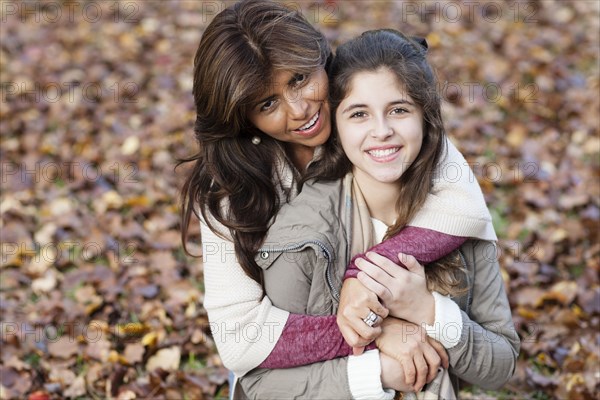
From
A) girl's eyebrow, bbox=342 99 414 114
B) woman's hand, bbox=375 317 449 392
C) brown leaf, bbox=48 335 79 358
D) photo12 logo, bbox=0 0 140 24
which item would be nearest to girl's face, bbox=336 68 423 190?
girl's eyebrow, bbox=342 99 414 114

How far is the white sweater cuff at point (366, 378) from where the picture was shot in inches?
88.7

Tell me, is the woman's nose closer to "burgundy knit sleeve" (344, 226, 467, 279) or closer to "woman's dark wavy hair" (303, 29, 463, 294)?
"woman's dark wavy hair" (303, 29, 463, 294)

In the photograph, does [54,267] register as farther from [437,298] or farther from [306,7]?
[306,7]

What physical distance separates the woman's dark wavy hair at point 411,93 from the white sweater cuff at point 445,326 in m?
0.05

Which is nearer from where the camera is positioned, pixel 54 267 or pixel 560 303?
pixel 560 303

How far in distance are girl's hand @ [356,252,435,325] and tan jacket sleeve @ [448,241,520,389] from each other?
0.14m

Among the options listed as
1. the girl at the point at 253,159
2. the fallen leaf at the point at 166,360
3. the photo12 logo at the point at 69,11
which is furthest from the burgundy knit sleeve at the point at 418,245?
the photo12 logo at the point at 69,11

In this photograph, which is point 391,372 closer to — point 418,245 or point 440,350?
point 440,350

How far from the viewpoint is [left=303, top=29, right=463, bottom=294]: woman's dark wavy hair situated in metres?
Result: 2.28

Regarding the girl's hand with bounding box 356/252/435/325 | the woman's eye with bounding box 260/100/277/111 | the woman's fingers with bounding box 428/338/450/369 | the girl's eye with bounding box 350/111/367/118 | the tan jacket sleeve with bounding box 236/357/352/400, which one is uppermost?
the woman's eye with bounding box 260/100/277/111

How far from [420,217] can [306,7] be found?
4.99 metres

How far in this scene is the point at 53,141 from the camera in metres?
5.28

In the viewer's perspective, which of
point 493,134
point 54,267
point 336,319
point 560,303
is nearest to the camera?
point 336,319

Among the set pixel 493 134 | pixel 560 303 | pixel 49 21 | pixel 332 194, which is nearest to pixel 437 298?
pixel 332 194
